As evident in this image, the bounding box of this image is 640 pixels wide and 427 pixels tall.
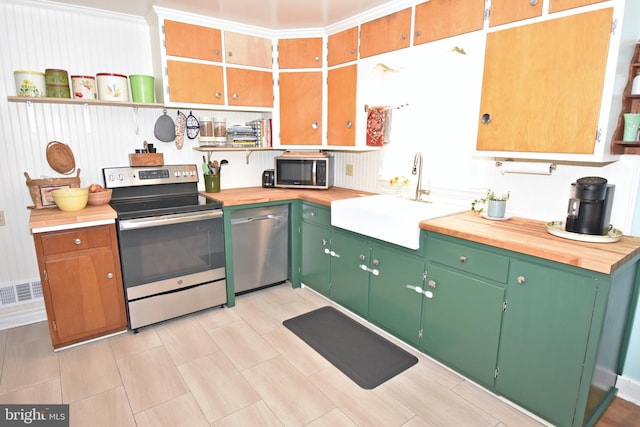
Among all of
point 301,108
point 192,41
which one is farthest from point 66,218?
point 301,108

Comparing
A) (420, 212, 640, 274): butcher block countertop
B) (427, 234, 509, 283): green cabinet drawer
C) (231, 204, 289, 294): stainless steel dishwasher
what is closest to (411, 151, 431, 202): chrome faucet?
(420, 212, 640, 274): butcher block countertop

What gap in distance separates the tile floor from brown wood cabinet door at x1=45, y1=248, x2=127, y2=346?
142 millimetres

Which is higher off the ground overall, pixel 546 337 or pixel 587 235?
pixel 587 235

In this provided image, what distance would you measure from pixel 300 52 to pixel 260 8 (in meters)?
0.59

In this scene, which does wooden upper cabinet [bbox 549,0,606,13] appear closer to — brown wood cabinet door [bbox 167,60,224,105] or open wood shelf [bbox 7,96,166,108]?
brown wood cabinet door [bbox 167,60,224,105]

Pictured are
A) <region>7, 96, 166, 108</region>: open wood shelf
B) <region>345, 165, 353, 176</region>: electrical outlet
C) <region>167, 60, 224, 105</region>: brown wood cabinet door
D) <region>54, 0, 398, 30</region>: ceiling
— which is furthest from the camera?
<region>345, 165, 353, 176</region>: electrical outlet

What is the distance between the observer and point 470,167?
8.04ft

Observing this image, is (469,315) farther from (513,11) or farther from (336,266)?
(513,11)

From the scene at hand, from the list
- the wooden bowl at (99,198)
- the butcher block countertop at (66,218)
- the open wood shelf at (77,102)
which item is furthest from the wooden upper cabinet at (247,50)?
the butcher block countertop at (66,218)

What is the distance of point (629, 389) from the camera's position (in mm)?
1980

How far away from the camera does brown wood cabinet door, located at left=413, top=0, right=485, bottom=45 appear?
6.78 ft

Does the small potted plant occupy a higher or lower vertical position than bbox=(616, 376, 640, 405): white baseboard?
higher

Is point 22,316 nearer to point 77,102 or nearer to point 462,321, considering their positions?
point 77,102

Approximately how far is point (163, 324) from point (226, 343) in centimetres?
61
